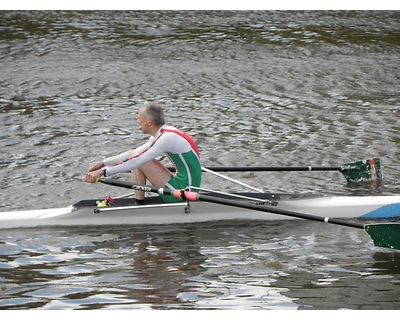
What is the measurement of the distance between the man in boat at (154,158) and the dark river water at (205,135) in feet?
2.00

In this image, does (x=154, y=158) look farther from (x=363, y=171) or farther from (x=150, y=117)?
(x=363, y=171)

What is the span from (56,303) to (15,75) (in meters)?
12.2

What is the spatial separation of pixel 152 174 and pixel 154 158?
27 cm

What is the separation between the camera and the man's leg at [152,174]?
10234 mm

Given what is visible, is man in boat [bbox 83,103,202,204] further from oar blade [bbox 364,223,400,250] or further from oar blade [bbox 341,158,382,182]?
oar blade [bbox 341,158,382,182]

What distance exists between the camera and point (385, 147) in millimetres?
14008

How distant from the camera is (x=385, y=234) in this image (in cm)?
906

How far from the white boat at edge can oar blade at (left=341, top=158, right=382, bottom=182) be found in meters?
1.71

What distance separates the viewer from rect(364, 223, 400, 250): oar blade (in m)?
9.02

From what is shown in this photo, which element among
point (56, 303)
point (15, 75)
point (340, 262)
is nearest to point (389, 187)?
point (340, 262)

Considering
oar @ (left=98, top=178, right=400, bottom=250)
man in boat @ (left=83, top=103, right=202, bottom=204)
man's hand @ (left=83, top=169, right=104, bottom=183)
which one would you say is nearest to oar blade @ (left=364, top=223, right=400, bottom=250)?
oar @ (left=98, top=178, right=400, bottom=250)

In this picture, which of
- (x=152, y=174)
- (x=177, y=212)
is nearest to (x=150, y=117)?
(x=152, y=174)

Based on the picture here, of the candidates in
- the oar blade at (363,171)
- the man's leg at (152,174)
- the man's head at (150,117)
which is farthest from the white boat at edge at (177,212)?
the oar blade at (363,171)

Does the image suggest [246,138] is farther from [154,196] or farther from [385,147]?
[154,196]
